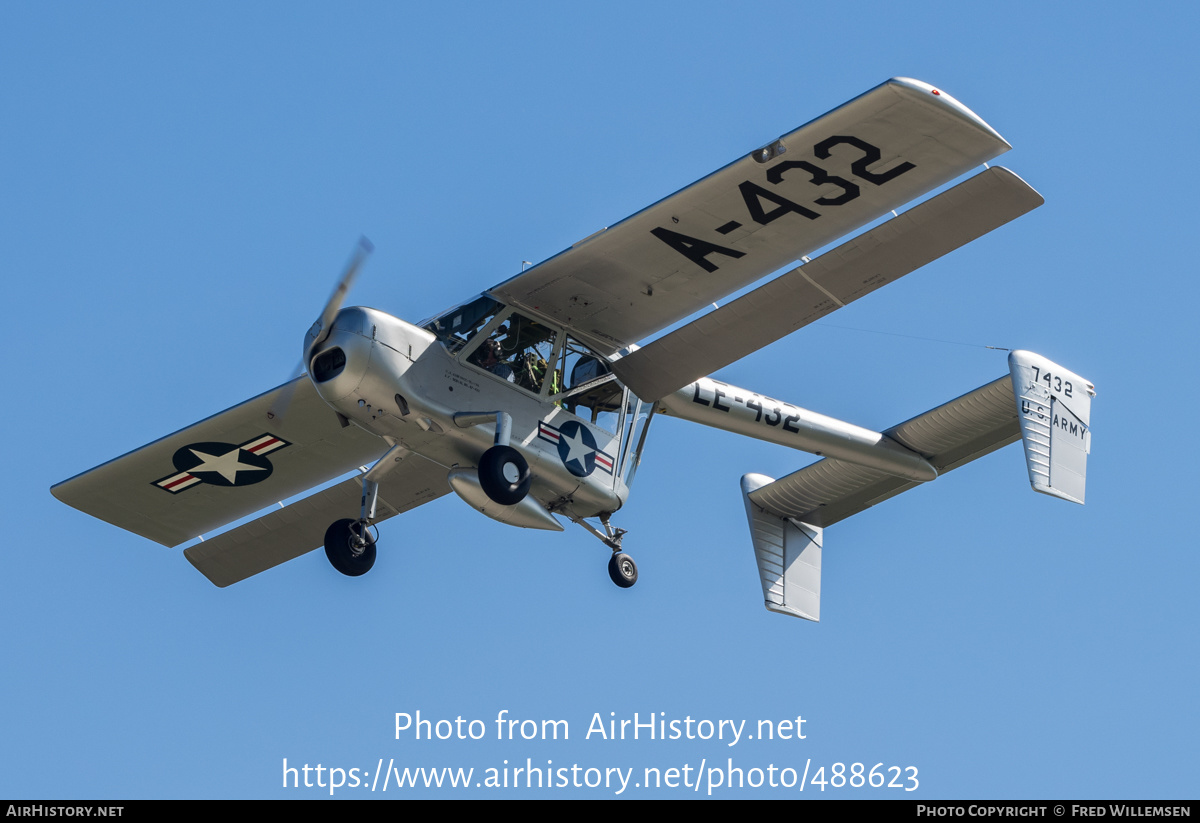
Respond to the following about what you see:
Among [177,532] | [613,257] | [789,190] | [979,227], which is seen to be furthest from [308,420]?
[979,227]

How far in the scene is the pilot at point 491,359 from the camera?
18.9 m

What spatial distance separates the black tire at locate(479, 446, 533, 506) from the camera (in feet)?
59.8

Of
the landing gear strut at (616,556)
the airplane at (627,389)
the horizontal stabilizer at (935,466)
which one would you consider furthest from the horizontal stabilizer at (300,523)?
the horizontal stabilizer at (935,466)

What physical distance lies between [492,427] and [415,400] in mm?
947

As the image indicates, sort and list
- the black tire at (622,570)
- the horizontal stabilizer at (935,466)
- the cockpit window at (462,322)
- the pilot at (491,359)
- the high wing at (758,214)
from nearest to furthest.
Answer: the high wing at (758,214), the cockpit window at (462,322), the pilot at (491,359), the black tire at (622,570), the horizontal stabilizer at (935,466)

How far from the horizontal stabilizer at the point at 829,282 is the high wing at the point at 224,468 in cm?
399

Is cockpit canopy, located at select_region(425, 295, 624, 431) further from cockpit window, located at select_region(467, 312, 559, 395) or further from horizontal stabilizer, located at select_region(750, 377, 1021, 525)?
horizontal stabilizer, located at select_region(750, 377, 1021, 525)

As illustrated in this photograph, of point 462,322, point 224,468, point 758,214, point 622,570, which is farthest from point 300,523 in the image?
point 758,214

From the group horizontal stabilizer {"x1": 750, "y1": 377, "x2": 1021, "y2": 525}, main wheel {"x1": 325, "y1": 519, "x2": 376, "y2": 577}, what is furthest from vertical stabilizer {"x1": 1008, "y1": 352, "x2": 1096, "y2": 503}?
main wheel {"x1": 325, "y1": 519, "x2": 376, "y2": 577}

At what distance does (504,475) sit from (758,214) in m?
3.72

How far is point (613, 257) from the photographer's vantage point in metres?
18.8

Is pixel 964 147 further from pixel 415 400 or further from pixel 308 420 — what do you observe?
pixel 308 420

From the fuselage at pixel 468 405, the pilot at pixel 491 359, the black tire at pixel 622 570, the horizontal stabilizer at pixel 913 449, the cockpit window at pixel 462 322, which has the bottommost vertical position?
the black tire at pixel 622 570

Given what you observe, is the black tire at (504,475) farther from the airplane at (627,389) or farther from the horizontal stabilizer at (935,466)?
the horizontal stabilizer at (935,466)
